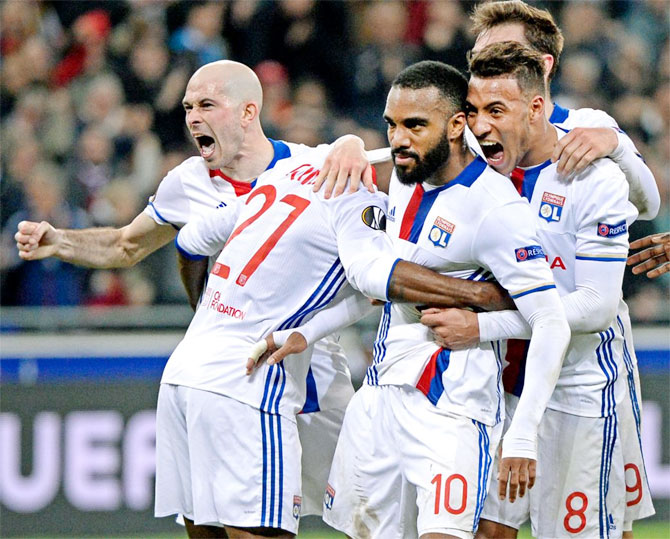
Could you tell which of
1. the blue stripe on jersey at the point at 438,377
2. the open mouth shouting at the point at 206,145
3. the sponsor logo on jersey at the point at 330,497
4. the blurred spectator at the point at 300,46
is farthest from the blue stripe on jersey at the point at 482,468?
the blurred spectator at the point at 300,46

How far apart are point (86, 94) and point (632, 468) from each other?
22.1 ft

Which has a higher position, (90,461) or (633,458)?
(633,458)

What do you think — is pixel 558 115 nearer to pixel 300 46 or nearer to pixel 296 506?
pixel 296 506

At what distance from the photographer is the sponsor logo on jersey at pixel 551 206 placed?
4.16 meters

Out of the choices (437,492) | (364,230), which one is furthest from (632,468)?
(364,230)

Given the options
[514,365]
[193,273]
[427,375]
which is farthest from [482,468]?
[193,273]

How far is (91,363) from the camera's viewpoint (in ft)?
25.8

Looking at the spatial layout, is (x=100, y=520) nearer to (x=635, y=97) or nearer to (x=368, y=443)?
(x=368, y=443)

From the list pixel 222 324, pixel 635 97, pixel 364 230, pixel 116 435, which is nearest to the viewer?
pixel 364 230

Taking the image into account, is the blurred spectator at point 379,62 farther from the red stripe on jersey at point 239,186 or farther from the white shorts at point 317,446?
the white shorts at point 317,446

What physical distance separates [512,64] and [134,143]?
19.3ft

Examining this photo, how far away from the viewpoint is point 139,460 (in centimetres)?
777

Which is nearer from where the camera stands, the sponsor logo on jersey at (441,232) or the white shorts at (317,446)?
the sponsor logo on jersey at (441,232)

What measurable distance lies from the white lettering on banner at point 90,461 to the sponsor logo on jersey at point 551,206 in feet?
14.6
